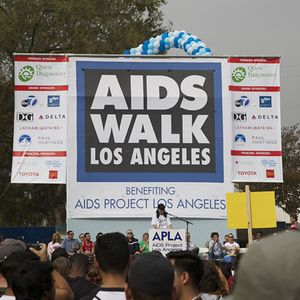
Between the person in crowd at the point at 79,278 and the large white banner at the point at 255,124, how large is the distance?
52.9 ft

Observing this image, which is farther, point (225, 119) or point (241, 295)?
point (225, 119)

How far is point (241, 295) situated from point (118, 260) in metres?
2.57

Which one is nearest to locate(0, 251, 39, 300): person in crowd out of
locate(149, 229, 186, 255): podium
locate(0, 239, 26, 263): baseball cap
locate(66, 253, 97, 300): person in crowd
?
locate(0, 239, 26, 263): baseball cap

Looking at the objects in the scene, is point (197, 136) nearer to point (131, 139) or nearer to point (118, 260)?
point (131, 139)

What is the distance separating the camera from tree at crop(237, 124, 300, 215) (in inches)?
2245

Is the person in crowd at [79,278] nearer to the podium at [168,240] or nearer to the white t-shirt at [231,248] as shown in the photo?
the podium at [168,240]

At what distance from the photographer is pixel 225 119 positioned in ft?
77.0

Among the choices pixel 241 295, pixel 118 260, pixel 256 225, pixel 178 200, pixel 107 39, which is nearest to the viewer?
pixel 241 295

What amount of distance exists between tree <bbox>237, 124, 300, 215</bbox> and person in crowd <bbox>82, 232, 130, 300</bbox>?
4863 cm

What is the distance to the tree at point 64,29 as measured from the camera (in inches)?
1542

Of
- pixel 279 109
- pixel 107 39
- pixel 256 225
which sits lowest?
pixel 256 225

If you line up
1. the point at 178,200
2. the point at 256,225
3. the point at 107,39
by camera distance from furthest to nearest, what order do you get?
the point at 107,39 → the point at 178,200 → the point at 256,225

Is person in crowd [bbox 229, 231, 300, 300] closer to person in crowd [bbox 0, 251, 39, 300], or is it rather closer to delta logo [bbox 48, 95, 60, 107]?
person in crowd [bbox 0, 251, 39, 300]

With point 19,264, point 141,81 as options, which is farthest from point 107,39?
point 19,264
